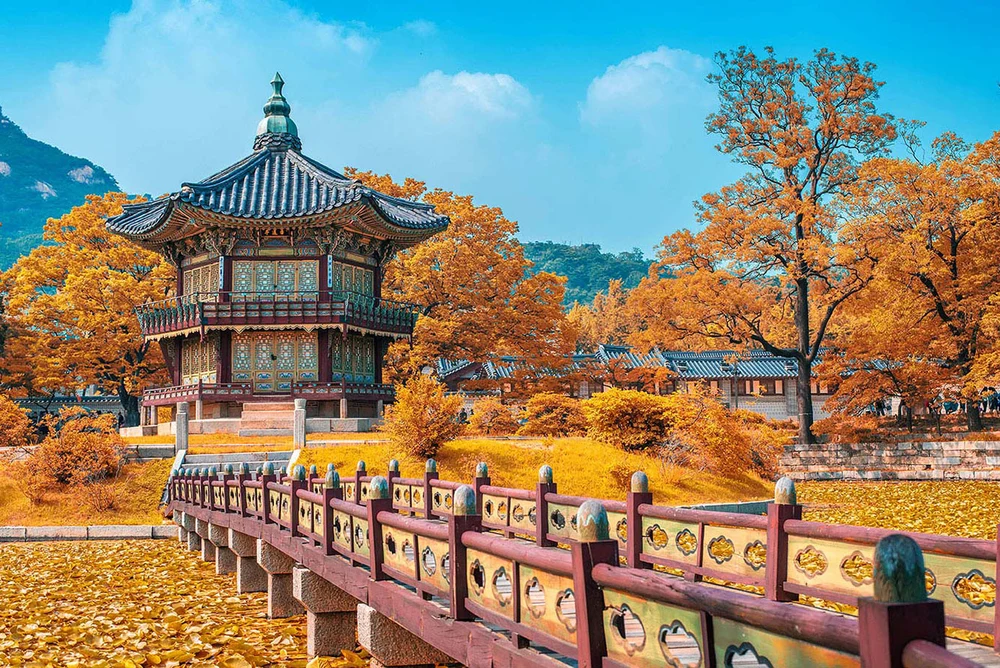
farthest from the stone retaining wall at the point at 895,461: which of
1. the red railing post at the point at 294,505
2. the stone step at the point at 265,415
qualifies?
the red railing post at the point at 294,505

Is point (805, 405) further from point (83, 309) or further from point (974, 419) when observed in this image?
point (83, 309)

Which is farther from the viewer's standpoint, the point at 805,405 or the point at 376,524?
the point at 805,405

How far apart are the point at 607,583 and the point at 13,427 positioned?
2792 cm

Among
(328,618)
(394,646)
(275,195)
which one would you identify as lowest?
(328,618)

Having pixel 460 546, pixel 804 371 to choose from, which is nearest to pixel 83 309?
pixel 804 371

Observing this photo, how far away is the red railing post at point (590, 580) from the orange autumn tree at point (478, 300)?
117 feet

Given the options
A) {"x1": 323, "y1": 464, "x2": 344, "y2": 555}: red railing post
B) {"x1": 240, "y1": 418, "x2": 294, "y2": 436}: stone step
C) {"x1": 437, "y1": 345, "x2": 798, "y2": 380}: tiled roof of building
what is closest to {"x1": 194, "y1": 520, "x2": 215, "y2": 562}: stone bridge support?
{"x1": 323, "y1": 464, "x2": 344, "y2": 555}: red railing post

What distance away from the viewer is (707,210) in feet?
124

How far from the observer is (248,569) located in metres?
14.8

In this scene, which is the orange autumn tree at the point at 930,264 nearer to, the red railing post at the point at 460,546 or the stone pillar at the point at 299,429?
the stone pillar at the point at 299,429

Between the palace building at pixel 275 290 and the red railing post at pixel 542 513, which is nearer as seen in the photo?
the red railing post at pixel 542 513

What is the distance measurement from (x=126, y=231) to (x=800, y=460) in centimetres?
2796

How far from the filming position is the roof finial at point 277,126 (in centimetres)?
4144

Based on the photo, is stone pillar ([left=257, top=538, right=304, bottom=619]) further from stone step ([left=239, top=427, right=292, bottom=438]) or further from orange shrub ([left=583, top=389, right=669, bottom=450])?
stone step ([left=239, top=427, right=292, bottom=438])
